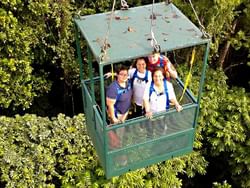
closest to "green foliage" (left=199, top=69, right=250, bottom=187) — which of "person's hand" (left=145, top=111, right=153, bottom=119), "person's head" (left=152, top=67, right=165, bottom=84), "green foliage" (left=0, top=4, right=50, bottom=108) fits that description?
"green foliage" (left=0, top=4, right=50, bottom=108)

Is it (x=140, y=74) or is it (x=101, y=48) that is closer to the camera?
(x=101, y=48)

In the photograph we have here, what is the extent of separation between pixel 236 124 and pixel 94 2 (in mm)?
3317

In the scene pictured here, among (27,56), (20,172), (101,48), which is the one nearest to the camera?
(101,48)

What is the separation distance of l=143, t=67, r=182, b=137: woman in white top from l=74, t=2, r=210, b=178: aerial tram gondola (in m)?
0.08

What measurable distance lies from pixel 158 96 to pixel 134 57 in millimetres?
842

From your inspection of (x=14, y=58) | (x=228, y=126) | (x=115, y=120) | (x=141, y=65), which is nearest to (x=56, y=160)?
(x=14, y=58)

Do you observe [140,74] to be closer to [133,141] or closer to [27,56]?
[133,141]

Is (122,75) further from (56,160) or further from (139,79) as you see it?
(56,160)

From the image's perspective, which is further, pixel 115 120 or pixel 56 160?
pixel 56 160

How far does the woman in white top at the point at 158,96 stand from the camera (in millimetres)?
4195

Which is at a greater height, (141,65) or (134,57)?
(134,57)

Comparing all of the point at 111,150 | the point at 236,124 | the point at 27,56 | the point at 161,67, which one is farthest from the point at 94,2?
the point at 111,150

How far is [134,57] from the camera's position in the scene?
351 cm

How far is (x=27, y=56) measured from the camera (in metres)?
7.21
